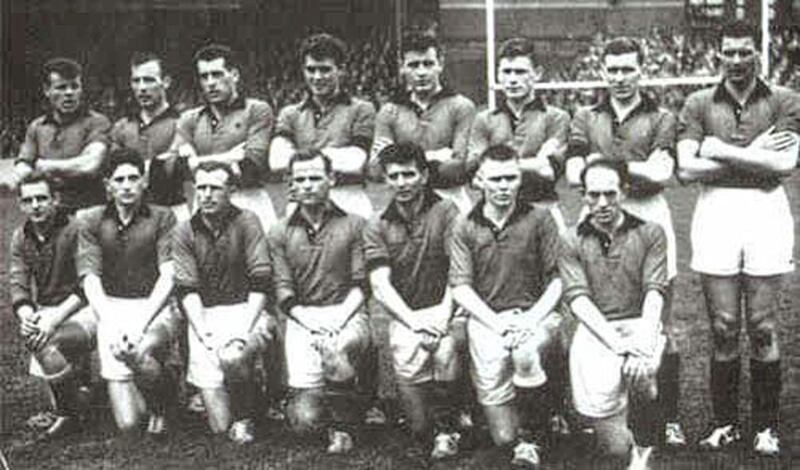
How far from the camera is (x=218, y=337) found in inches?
167

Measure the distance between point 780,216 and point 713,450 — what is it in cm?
75

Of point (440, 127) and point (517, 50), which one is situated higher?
point (517, 50)

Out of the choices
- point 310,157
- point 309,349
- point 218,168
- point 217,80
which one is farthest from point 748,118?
point 217,80

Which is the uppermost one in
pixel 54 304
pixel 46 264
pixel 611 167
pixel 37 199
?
pixel 611 167

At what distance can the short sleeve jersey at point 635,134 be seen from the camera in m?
4.01

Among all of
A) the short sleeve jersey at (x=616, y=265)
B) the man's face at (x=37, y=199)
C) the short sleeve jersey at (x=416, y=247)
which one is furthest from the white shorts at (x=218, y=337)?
the short sleeve jersey at (x=616, y=265)

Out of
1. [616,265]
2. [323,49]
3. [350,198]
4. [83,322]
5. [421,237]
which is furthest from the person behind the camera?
[350,198]

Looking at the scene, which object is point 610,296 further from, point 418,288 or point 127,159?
point 127,159

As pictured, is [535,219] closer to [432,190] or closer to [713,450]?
[432,190]

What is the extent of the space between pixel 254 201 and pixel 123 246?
1.70ft

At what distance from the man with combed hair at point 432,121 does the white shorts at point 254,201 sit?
1.50 feet

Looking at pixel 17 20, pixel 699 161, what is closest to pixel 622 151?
pixel 699 161

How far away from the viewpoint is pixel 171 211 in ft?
14.6

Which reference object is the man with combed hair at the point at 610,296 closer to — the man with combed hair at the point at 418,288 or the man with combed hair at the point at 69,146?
the man with combed hair at the point at 418,288
